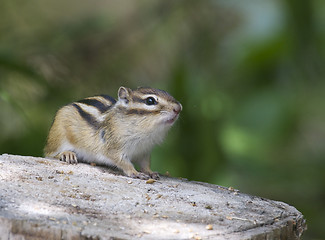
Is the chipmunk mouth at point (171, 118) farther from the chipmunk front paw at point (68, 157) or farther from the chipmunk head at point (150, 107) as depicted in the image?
the chipmunk front paw at point (68, 157)

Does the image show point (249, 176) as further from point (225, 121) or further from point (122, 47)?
point (122, 47)

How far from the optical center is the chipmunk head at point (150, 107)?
3918mm

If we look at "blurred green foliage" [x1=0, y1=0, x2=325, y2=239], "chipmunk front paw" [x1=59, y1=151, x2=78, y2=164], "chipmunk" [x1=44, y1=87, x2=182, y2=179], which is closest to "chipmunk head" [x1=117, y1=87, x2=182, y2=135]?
"chipmunk" [x1=44, y1=87, x2=182, y2=179]

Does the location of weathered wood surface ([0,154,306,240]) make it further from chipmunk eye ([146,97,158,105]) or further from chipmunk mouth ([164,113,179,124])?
chipmunk eye ([146,97,158,105])

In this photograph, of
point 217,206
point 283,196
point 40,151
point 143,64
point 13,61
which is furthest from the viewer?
point 143,64

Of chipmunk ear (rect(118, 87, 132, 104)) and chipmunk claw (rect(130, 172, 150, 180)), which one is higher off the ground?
chipmunk ear (rect(118, 87, 132, 104))

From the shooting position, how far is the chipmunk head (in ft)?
12.9

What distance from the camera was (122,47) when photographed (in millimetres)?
7531

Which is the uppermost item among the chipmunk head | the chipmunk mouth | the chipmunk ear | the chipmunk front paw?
the chipmunk ear

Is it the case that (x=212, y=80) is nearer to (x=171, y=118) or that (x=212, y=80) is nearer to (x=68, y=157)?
(x=171, y=118)

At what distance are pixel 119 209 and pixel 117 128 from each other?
51.0 inches

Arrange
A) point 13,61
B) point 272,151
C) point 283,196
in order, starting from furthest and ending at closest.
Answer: point 272,151
point 283,196
point 13,61

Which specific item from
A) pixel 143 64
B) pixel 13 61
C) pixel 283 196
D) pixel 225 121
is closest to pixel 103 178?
pixel 13 61

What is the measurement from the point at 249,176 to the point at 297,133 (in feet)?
3.58
